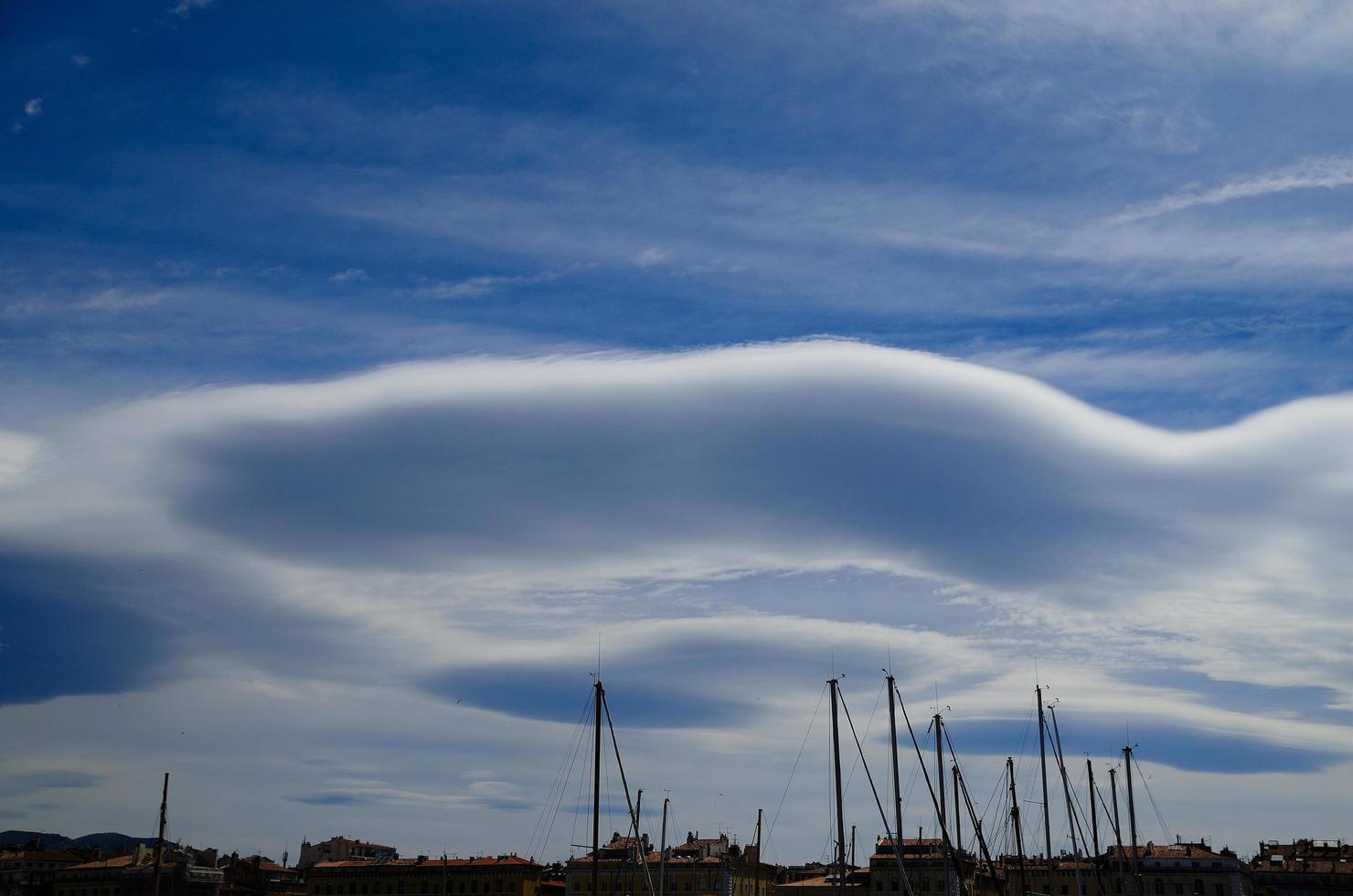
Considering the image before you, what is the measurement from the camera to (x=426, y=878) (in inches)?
5344

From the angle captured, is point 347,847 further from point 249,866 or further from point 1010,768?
point 1010,768

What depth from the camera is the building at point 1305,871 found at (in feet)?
465

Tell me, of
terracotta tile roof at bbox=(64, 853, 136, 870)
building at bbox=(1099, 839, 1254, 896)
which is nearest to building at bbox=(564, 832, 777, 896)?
building at bbox=(1099, 839, 1254, 896)

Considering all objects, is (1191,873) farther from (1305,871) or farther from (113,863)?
(113,863)

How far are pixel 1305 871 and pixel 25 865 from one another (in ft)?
540

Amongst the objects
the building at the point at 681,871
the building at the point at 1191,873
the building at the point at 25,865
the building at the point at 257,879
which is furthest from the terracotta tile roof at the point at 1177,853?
the building at the point at 25,865

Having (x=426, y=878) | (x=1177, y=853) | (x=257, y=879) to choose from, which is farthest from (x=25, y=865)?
Result: (x=1177, y=853)

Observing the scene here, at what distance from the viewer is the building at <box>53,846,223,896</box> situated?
134 meters

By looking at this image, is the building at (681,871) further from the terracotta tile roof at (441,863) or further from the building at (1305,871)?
the building at (1305,871)

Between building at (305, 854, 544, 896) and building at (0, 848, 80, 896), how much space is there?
48.0 meters

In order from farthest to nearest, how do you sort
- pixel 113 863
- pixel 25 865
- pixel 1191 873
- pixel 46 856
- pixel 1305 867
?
pixel 46 856
pixel 25 865
pixel 1305 867
pixel 113 863
pixel 1191 873

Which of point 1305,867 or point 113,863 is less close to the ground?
point 113,863

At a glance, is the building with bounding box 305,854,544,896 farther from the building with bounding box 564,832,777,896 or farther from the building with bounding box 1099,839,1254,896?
the building with bounding box 1099,839,1254,896

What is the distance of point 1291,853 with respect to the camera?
514ft
